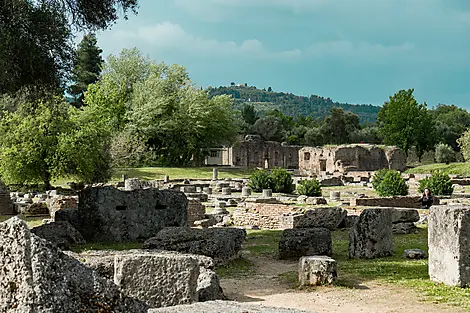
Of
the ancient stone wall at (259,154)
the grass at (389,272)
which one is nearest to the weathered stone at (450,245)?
the grass at (389,272)

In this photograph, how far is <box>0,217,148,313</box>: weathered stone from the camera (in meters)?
3.79

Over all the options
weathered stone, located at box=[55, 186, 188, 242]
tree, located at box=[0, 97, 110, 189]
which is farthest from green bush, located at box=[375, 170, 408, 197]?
weathered stone, located at box=[55, 186, 188, 242]

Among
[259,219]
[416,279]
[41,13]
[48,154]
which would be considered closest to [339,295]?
[416,279]

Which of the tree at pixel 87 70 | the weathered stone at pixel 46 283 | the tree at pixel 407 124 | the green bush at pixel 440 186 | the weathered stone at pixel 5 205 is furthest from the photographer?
the tree at pixel 407 124

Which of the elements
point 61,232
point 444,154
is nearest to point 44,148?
point 61,232

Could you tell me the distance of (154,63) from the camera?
5516 centimetres

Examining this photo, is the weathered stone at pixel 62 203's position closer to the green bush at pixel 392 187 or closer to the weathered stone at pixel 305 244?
the weathered stone at pixel 305 244

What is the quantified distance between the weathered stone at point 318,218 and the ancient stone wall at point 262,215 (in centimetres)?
126

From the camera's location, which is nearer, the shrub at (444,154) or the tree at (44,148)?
the tree at (44,148)

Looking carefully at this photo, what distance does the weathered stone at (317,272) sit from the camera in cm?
922

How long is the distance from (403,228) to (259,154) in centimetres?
5068

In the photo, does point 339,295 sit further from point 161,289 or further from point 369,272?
point 161,289

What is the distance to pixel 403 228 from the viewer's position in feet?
53.4

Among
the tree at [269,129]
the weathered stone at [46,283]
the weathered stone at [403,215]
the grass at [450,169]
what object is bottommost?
the weathered stone at [403,215]
